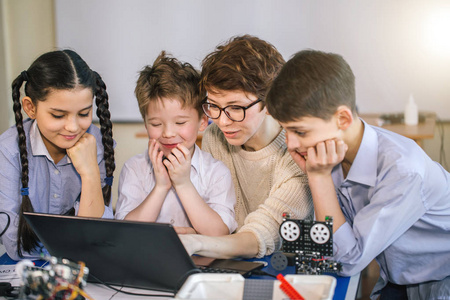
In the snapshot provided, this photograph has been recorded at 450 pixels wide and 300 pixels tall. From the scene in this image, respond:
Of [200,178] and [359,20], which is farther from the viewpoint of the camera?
[359,20]

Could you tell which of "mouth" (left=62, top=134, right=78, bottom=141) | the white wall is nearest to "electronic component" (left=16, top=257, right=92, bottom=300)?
"mouth" (left=62, top=134, right=78, bottom=141)

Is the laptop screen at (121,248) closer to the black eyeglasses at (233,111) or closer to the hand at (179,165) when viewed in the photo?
the hand at (179,165)

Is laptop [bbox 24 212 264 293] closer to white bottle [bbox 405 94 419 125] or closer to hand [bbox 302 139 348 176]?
hand [bbox 302 139 348 176]

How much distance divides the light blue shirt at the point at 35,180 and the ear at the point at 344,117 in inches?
33.7

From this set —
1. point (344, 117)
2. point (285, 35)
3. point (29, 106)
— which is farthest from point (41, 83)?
point (285, 35)

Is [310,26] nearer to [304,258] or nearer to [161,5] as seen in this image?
[161,5]

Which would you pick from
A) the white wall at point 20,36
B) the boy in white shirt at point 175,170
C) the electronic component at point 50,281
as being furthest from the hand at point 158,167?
the white wall at point 20,36

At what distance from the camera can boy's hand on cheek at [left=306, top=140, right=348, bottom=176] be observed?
1.33 meters

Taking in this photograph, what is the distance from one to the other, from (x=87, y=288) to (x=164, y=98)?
0.68 m

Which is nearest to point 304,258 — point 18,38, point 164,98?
point 164,98

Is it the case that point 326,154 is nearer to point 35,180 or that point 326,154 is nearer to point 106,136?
point 106,136

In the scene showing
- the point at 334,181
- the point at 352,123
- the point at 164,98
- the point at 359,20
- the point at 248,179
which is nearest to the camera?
the point at 352,123

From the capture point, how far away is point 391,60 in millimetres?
4137

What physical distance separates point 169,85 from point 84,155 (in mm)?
367
